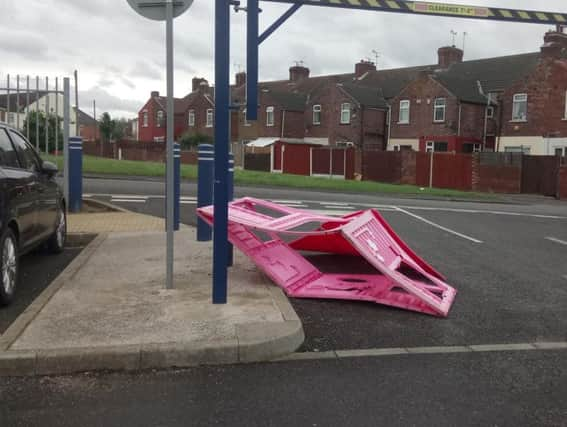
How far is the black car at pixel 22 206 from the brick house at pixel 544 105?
33.1 m

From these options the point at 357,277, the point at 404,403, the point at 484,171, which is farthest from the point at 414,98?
the point at 404,403

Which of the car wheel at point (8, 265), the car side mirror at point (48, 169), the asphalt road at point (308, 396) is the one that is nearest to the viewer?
the asphalt road at point (308, 396)

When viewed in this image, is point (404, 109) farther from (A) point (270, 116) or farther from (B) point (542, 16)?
(B) point (542, 16)

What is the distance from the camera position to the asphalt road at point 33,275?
550 cm

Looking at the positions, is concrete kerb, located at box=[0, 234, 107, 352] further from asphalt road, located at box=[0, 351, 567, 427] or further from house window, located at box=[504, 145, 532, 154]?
house window, located at box=[504, 145, 532, 154]

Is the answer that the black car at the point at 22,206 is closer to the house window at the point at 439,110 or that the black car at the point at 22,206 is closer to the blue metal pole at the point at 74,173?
the blue metal pole at the point at 74,173

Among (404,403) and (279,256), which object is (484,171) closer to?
(279,256)

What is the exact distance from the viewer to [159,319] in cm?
510

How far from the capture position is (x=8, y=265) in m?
5.63

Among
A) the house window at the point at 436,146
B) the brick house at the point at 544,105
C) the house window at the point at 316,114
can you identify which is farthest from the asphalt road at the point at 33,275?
the house window at the point at 316,114

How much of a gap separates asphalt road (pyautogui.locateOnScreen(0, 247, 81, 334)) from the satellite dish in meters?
3.00

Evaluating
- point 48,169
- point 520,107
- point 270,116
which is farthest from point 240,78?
point 48,169

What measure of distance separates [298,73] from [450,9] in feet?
178

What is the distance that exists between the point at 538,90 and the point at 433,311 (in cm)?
3373
